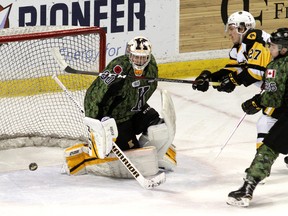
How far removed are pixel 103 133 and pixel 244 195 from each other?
80 centimetres

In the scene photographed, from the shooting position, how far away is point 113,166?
6.09 metres

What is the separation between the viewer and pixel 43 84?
7.27 m

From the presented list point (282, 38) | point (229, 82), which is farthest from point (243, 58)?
point (282, 38)

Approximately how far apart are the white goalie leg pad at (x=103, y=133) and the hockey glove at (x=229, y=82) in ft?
2.50

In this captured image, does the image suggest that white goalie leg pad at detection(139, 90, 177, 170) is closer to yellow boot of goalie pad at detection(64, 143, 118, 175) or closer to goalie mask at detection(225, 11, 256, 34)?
yellow boot of goalie pad at detection(64, 143, 118, 175)

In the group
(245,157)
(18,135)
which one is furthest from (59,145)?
(245,157)

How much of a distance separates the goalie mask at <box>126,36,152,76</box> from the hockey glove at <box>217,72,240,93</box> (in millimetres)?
525

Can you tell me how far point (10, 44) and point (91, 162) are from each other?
1128 millimetres

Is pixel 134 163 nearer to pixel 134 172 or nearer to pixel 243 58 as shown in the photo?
pixel 134 172

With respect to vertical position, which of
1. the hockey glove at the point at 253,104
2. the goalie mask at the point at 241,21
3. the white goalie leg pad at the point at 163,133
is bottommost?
the white goalie leg pad at the point at 163,133

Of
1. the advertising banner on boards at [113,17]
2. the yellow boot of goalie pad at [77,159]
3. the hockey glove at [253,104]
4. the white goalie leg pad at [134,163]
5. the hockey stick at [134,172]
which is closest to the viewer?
the hockey glove at [253,104]

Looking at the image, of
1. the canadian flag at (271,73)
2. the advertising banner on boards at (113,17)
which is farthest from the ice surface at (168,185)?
the advertising banner on boards at (113,17)

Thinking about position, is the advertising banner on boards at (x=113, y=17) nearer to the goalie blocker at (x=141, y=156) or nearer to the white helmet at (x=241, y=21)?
the goalie blocker at (x=141, y=156)

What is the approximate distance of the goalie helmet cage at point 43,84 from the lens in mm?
6773
